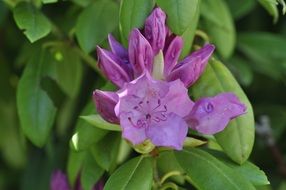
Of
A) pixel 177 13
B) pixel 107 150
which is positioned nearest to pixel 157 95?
pixel 177 13

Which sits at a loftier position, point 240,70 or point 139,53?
point 139,53

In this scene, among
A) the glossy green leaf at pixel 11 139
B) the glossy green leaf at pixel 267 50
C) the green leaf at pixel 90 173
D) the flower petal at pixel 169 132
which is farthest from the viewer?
the glossy green leaf at pixel 11 139

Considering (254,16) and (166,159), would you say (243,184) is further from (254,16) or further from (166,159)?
(254,16)

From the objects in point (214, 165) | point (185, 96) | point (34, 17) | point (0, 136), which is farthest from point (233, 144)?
point (0, 136)

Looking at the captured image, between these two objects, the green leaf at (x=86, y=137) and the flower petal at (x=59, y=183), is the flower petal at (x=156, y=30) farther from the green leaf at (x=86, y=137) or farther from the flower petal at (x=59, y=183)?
the flower petal at (x=59, y=183)

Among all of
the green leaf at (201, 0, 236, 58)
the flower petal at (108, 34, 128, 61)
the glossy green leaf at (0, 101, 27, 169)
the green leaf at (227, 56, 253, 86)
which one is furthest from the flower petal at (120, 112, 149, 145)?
the glossy green leaf at (0, 101, 27, 169)

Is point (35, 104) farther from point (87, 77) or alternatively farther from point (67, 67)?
point (87, 77)

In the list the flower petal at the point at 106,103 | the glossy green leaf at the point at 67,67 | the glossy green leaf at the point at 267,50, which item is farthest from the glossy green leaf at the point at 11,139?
the flower petal at the point at 106,103
